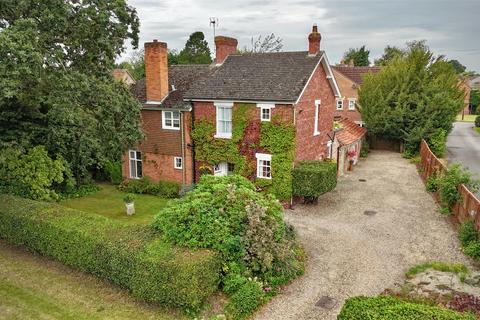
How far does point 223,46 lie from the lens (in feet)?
83.8

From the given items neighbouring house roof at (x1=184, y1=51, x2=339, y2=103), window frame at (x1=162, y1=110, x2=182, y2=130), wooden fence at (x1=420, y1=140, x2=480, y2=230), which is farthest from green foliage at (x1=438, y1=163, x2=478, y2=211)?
window frame at (x1=162, y1=110, x2=182, y2=130)

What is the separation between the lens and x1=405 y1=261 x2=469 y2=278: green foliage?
14.0 meters

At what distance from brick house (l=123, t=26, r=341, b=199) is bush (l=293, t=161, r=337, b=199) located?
1.80 feet

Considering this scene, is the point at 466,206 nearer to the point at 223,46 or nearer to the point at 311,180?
the point at 311,180

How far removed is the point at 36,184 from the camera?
18.6 metres

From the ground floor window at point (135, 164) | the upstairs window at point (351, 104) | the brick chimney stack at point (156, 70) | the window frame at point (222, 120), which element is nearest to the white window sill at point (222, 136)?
the window frame at point (222, 120)

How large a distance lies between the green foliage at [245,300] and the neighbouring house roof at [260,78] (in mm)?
11254

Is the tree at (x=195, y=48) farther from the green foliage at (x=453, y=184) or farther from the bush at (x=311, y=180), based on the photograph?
the green foliage at (x=453, y=184)

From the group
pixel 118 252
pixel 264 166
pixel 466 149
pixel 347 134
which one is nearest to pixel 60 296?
pixel 118 252

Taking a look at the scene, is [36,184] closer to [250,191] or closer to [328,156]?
[250,191]

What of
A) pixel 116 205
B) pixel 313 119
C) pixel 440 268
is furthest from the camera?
pixel 313 119

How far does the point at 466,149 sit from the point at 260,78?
98.5ft

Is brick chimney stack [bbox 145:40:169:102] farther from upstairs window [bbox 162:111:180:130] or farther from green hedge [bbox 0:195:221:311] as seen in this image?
green hedge [bbox 0:195:221:311]

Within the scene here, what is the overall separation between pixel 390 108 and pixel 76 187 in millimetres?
28331
